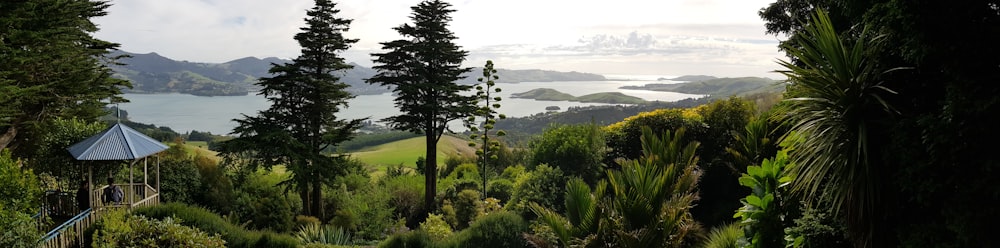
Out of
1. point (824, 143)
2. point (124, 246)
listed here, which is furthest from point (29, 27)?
point (824, 143)

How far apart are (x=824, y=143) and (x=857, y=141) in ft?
0.61

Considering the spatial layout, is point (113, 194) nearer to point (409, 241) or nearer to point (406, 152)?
point (409, 241)

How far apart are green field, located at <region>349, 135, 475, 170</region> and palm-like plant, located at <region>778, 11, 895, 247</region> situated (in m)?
39.1

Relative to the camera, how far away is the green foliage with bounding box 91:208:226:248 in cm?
922

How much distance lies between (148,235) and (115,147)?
306 cm

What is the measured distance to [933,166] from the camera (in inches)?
127

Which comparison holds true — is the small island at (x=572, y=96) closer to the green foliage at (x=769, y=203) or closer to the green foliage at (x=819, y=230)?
the green foliage at (x=769, y=203)

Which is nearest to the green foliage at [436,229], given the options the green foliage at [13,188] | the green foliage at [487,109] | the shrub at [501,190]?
the green foliage at [487,109]

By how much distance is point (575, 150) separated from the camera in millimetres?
15758

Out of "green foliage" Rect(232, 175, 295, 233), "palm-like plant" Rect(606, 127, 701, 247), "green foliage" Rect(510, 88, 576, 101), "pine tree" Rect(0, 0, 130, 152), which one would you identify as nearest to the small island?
"green foliage" Rect(510, 88, 576, 101)

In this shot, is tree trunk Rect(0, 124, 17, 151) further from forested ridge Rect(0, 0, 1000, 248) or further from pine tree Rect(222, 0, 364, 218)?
pine tree Rect(222, 0, 364, 218)

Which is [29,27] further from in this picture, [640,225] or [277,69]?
[640,225]

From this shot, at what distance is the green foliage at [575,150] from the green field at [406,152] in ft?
85.3

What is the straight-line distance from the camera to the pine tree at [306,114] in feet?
54.0
